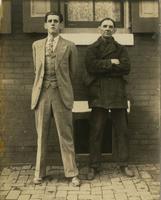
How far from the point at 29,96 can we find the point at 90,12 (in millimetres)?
1451

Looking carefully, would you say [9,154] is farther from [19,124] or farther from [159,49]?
[159,49]

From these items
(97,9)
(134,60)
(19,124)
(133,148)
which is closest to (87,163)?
(133,148)

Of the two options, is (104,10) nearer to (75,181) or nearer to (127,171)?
(127,171)

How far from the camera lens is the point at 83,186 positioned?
5.67 meters

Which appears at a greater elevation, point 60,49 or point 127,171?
point 60,49

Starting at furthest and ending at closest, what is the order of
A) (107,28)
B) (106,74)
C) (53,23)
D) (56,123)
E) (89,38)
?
1. (89,38)
2. (106,74)
3. (107,28)
4. (56,123)
5. (53,23)

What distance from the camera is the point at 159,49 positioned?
6.49 metres

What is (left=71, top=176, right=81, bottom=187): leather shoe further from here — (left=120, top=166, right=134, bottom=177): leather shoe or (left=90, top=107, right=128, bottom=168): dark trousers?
(left=120, top=166, right=134, bottom=177): leather shoe

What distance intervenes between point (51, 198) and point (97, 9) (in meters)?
2.81

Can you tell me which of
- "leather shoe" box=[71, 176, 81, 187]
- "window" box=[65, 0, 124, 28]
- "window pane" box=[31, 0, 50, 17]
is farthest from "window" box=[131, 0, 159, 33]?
"leather shoe" box=[71, 176, 81, 187]

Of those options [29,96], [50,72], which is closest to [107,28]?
[50,72]

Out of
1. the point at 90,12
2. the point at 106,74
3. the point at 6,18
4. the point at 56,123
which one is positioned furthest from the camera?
the point at 90,12

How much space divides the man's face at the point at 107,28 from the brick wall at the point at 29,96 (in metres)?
0.62

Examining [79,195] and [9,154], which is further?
[9,154]
